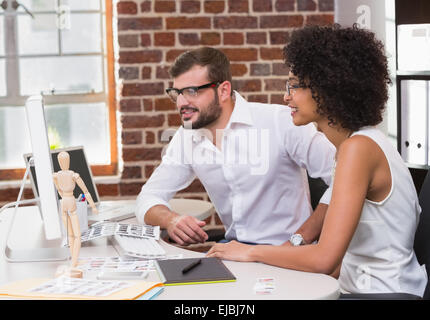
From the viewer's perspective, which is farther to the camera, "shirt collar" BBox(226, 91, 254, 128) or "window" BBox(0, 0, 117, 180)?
"window" BBox(0, 0, 117, 180)

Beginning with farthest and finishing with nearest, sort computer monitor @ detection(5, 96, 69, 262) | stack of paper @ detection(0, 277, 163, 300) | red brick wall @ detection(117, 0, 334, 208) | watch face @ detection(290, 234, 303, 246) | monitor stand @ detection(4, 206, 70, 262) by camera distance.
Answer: red brick wall @ detection(117, 0, 334, 208) < watch face @ detection(290, 234, 303, 246) < monitor stand @ detection(4, 206, 70, 262) < computer monitor @ detection(5, 96, 69, 262) < stack of paper @ detection(0, 277, 163, 300)

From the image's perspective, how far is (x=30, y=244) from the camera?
2.08 metres

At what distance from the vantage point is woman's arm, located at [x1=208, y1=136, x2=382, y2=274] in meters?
1.61

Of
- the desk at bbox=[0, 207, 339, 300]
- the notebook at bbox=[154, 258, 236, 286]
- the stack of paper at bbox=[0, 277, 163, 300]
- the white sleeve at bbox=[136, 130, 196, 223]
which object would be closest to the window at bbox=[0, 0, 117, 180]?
the white sleeve at bbox=[136, 130, 196, 223]

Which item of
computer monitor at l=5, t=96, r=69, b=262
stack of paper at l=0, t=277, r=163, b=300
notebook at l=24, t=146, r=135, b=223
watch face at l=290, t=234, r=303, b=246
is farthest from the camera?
notebook at l=24, t=146, r=135, b=223

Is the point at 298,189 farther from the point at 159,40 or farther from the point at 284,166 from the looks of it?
the point at 159,40

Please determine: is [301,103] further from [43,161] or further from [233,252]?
[43,161]

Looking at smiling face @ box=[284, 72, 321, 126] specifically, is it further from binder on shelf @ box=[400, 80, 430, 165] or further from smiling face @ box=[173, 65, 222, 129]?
binder on shelf @ box=[400, 80, 430, 165]

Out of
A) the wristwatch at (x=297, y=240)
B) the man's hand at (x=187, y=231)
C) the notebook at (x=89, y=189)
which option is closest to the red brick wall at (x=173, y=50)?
the notebook at (x=89, y=189)

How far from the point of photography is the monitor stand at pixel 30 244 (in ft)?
6.17

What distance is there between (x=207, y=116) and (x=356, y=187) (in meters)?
0.93

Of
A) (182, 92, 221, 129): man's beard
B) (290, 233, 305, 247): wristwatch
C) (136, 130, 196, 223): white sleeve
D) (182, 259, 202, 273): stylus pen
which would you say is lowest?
(290, 233, 305, 247): wristwatch

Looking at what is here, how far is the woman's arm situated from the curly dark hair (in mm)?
122

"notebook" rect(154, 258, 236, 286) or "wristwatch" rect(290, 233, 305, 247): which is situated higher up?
"notebook" rect(154, 258, 236, 286)
